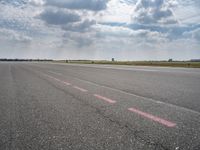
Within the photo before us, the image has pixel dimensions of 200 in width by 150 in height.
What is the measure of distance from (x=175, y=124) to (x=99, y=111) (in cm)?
174

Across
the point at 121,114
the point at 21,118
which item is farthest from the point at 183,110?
the point at 21,118

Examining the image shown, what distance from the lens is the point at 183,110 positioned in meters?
4.67

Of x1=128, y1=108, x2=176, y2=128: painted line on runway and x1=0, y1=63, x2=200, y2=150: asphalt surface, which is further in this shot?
x1=128, y1=108, x2=176, y2=128: painted line on runway

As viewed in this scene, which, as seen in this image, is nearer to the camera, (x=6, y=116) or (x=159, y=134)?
(x=159, y=134)

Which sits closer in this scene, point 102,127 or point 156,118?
point 102,127

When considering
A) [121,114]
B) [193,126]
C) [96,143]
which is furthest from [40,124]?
[193,126]

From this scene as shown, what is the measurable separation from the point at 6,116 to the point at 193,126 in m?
3.87

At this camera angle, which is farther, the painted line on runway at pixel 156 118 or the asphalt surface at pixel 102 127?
the painted line on runway at pixel 156 118

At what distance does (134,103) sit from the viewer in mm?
5500

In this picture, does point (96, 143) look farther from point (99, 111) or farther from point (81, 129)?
point (99, 111)

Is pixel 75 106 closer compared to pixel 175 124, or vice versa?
pixel 175 124

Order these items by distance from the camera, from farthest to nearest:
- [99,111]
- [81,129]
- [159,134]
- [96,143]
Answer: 1. [99,111]
2. [81,129]
3. [159,134]
4. [96,143]

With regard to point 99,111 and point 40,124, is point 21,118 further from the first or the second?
point 99,111

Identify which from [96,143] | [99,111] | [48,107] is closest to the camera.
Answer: [96,143]
